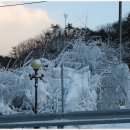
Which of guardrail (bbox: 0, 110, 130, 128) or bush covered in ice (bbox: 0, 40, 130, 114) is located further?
bush covered in ice (bbox: 0, 40, 130, 114)

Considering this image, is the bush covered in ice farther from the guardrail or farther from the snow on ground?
the guardrail

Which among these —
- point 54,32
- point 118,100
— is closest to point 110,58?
point 118,100

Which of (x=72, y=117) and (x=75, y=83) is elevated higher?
(x=75, y=83)

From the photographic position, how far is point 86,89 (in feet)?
76.3

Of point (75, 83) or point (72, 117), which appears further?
point (75, 83)

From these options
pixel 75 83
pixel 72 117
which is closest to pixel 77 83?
pixel 75 83

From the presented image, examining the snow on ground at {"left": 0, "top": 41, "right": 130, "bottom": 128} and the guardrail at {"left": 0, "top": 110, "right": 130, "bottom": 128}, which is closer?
the guardrail at {"left": 0, "top": 110, "right": 130, "bottom": 128}

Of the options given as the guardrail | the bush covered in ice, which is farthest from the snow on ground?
the guardrail

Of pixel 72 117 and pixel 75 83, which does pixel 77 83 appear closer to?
pixel 75 83

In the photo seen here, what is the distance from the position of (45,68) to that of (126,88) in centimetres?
453

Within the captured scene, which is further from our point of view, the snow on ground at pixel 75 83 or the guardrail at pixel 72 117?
the snow on ground at pixel 75 83

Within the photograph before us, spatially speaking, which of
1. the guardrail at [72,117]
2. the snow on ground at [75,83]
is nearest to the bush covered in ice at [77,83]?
the snow on ground at [75,83]

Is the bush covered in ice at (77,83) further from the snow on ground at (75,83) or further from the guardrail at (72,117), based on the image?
the guardrail at (72,117)

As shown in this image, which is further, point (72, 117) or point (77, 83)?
point (77, 83)
